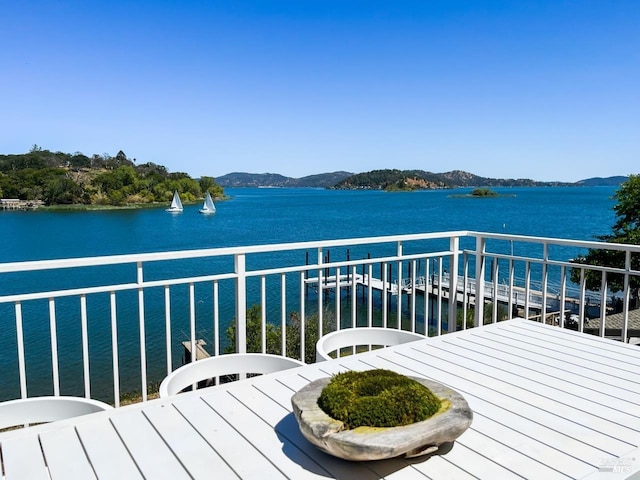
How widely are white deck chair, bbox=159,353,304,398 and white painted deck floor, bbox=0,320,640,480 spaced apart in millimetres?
133

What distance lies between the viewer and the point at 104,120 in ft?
94.3

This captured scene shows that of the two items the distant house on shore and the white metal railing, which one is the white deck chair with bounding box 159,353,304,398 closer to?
the white metal railing

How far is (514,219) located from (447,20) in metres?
42.6

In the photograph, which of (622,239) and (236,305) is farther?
(622,239)

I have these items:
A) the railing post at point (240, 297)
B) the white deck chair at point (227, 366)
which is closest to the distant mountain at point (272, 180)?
the railing post at point (240, 297)

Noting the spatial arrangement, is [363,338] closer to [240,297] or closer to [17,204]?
[240,297]

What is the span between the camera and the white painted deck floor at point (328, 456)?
1335mm

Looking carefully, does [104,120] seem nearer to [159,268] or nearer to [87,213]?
[159,268]

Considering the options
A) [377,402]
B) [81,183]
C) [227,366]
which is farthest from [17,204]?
[377,402]

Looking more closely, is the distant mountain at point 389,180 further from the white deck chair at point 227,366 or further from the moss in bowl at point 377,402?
the moss in bowl at point 377,402

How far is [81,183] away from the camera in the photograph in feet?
216

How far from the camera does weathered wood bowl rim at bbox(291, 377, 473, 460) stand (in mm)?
1214

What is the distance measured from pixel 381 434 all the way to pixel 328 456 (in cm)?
24

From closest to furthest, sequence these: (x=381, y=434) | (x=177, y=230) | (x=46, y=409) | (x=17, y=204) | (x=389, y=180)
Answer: (x=381, y=434), (x=46, y=409), (x=177, y=230), (x=17, y=204), (x=389, y=180)
